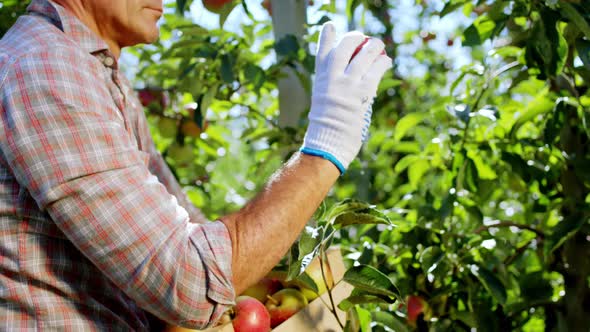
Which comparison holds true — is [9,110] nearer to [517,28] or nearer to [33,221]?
[33,221]

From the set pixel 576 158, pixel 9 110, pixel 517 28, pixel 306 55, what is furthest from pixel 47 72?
pixel 517 28

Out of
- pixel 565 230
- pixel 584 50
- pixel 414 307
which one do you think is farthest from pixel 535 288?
pixel 584 50

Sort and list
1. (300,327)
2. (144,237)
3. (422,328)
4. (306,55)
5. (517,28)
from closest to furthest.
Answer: (144,237) → (300,327) → (422,328) → (306,55) → (517,28)

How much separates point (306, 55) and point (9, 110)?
106 cm

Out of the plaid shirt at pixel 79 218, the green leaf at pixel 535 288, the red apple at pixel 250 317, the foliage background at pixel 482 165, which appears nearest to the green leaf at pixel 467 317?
the foliage background at pixel 482 165

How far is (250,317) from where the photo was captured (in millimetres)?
1277

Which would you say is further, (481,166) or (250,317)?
(481,166)

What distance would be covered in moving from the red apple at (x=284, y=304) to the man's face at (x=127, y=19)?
0.50m

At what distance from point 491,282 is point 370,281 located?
0.54 meters

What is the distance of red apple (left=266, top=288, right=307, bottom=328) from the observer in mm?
1397

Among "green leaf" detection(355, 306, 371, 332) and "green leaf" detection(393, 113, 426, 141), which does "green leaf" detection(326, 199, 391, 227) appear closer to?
"green leaf" detection(355, 306, 371, 332)

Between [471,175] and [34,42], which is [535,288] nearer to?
[471,175]

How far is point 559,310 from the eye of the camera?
197 cm

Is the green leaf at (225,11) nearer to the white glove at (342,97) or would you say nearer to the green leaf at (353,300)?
the white glove at (342,97)
